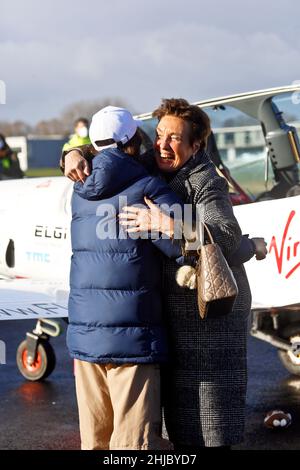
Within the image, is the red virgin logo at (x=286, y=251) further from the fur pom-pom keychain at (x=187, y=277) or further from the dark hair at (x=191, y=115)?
the fur pom-pom keychain at (x=187, y=277)

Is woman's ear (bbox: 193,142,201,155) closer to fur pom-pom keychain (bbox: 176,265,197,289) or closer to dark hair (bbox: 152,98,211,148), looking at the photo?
dark hair (bbox: 152,98,211,148)

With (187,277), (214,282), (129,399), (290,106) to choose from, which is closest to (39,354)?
(290,106)

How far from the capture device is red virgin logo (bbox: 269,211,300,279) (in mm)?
5688

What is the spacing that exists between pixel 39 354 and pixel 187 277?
377cm

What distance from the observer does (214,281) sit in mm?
3131

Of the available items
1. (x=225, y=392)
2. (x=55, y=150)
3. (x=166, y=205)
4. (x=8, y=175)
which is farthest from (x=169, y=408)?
(x=55, y=150)

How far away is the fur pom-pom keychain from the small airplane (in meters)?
2.04

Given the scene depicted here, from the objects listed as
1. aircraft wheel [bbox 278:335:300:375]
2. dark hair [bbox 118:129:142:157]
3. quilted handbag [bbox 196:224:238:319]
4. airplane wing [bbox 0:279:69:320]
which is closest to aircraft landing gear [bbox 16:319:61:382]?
airplane wing [bbox 0:279:69:320]

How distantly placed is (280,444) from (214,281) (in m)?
2.35

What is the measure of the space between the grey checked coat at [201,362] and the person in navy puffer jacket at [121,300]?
0.08 metres

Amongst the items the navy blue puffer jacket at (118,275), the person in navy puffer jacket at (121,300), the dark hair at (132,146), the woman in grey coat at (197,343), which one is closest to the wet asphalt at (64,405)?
the woman in grey coat at (197,343)

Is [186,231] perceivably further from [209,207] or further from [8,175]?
[8,175]

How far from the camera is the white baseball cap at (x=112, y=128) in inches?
135

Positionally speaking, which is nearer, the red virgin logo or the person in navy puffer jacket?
the person in navy puffer jacket
